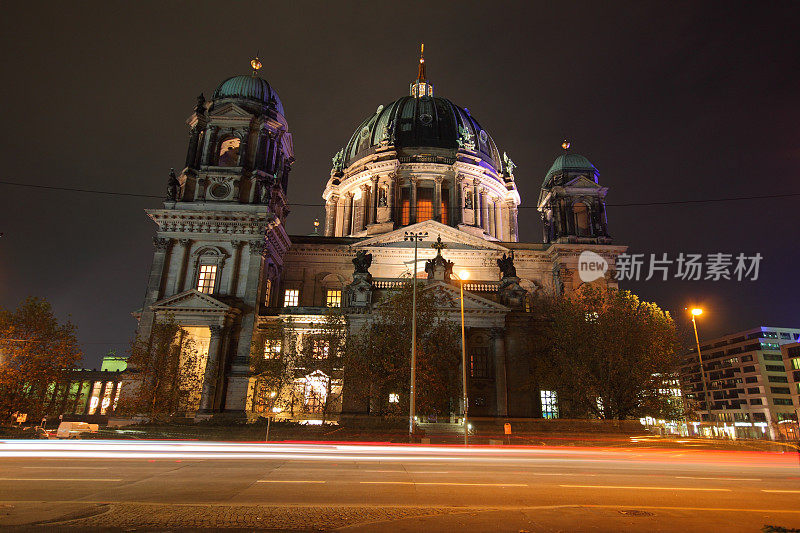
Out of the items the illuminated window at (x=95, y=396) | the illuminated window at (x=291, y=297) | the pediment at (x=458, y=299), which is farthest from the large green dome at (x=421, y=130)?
the illuminated window at (x=95, y=396)

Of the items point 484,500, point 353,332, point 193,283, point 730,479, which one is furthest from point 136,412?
point 730,479

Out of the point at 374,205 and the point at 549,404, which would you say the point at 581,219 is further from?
the point at 374,205

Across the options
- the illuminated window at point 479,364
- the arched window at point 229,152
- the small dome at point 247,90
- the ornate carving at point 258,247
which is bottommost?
the illuminated window at point 479,364

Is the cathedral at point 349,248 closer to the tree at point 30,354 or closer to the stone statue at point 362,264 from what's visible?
the stone statue at point 362,264

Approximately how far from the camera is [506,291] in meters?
42.0

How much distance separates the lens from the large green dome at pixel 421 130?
68.9 meters

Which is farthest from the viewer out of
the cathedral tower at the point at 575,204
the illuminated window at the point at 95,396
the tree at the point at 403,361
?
the illuminated window at the point at 95,396

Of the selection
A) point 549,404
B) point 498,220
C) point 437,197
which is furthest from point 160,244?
point 498,220

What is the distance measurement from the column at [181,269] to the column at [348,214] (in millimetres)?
25621

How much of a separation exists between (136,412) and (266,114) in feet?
99.4

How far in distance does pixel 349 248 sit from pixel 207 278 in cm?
1521

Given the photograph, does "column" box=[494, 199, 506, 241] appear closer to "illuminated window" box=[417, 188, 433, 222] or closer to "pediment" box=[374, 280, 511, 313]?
"illuminated window" box=[417, 188, 433, 222]

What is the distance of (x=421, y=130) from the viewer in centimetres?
6975

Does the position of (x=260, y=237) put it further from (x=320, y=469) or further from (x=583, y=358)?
(x=320, y=469)
